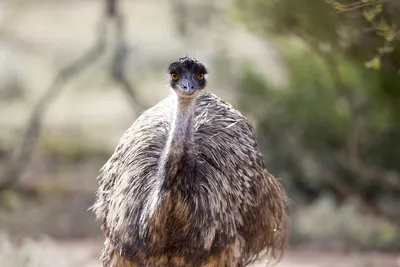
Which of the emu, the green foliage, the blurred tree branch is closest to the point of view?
→ the emu

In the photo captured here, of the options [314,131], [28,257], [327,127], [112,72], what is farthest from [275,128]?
[28,257]

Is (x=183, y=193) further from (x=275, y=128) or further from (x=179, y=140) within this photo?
(x=275, y=128)

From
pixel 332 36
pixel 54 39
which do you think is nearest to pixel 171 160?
pixel 332 36

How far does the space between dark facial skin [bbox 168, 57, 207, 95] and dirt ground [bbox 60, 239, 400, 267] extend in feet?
14.3

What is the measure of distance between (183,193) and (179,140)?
0.31 m

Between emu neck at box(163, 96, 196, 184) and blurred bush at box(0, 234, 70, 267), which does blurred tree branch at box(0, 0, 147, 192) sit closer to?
blurred bush at box(0, 234, 70, 267)

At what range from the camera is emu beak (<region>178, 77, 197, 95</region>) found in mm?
6184

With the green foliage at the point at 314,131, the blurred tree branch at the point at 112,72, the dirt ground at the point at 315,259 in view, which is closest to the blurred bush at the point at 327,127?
the green foliage at the point at 314,131

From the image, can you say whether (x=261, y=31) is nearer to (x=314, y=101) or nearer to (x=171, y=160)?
(x=314, y=101)

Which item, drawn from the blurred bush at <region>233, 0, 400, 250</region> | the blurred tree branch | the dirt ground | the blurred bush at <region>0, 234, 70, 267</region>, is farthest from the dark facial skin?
the blurred tree branch

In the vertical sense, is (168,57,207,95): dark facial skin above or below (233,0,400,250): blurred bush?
below

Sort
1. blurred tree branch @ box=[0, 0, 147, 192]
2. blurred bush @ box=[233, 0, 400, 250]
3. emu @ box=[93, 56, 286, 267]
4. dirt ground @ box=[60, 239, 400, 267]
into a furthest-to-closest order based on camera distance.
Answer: blurred tree branch @ box=[0, 0, 147, 192] → blurred bush @ box=[233, 0, 400, 250] → dirt ground @ box=[60, 239, 400, 267] → emu @ box=[93, 56, 286, 267]

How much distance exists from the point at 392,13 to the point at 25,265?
3.56 metres

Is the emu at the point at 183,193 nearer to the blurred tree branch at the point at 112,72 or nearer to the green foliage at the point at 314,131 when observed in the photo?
the green foliage at the point at 314,131
